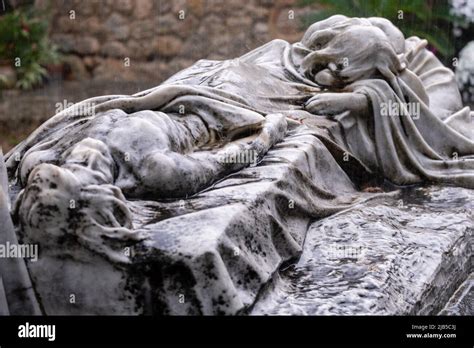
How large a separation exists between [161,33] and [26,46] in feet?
6.40

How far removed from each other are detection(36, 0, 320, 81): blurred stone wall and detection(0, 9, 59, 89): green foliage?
31 centimetres

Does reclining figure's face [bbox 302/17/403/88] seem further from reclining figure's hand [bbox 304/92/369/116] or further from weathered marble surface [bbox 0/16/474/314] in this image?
reclining figure's hand [bbox 304/92/369/116]

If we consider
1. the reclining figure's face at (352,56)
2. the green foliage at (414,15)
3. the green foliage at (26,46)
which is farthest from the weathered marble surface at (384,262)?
the green foliage at (26,46)

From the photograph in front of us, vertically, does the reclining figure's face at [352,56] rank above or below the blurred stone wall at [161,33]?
above

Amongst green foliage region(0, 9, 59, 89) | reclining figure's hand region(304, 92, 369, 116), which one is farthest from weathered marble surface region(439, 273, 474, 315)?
green foliage region(0, 9, 59, 89)

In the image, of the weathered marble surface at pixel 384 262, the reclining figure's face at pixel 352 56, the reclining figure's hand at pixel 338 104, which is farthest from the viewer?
the reclining figure's face at pixel 352 56

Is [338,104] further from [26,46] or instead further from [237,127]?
[26,46]

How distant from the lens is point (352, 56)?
5773 millimetres

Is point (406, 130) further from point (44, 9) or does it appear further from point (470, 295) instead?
point (44, 9)

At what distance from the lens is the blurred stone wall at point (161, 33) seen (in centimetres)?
1317

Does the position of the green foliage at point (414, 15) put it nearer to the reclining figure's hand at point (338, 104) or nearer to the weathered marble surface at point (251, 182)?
the weathered marble surface at point (251, 182)

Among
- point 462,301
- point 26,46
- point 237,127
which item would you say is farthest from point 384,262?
point 26,46

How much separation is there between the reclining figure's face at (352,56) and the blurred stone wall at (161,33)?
23.3ft

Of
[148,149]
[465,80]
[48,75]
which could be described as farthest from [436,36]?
[148,149]
